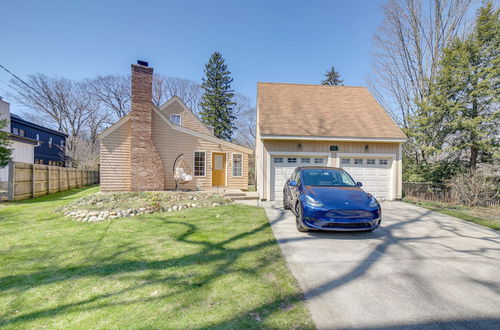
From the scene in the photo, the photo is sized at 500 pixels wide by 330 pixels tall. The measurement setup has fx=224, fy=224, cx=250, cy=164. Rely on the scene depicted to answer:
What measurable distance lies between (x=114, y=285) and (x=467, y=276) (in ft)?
15.9

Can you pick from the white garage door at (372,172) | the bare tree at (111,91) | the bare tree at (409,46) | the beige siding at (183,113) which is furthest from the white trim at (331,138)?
the bare tree at (111,91)

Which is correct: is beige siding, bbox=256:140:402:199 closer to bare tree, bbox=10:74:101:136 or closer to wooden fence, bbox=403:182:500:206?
wooden fence, bbox=403:182:500:206

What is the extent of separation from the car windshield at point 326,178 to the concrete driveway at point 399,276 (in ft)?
4.17

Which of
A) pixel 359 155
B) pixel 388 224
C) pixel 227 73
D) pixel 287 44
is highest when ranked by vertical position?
pixel 227 73

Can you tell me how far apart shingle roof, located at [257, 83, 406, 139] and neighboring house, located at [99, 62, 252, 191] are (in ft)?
12.4

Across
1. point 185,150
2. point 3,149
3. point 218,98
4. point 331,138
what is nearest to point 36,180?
point 3,149

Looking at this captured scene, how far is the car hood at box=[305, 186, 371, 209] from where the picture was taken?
4605 mm

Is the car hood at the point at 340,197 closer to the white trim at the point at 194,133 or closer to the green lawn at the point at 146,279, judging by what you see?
the green lawn at the point at 146,279

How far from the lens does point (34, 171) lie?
1101cm

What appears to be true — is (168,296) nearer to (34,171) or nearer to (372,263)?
(372,263)

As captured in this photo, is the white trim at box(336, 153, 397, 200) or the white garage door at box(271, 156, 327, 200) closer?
the white garage door at box(271, 156, 327, 200)

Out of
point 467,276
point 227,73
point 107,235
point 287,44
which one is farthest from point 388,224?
point 227,73

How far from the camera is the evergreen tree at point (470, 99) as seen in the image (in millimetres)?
10891

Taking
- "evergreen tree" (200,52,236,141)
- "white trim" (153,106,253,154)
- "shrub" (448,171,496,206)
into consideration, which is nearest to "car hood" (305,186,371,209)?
"shrub" (448,171,496,206)
